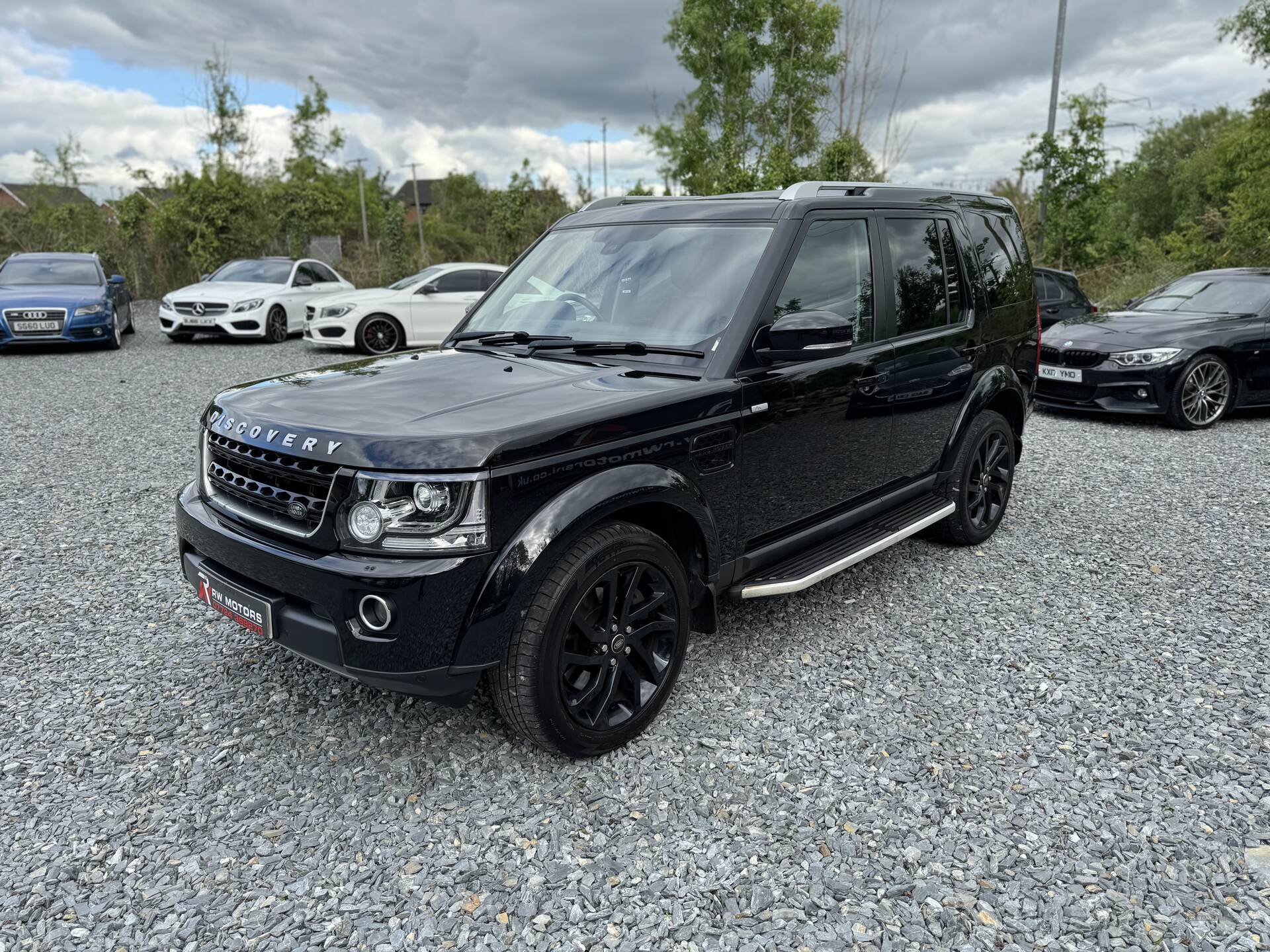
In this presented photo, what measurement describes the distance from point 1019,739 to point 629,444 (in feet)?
6.16

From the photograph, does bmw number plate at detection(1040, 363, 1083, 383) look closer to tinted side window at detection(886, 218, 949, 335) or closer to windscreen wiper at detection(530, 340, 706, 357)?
tinted side window at detection(886, 218, 949, 335)

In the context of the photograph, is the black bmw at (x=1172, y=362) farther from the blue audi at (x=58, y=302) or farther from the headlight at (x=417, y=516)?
the blue audi at (x=58, y=302)

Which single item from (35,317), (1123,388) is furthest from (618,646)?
(35,317)

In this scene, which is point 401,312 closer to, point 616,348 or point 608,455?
point 616,348

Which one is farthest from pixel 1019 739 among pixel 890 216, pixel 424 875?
pixel 890 216

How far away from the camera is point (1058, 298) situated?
13.0 meters

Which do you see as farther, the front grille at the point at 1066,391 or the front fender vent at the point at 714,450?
the front grille at the point at 1066,391

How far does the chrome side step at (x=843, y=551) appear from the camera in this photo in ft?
11.6

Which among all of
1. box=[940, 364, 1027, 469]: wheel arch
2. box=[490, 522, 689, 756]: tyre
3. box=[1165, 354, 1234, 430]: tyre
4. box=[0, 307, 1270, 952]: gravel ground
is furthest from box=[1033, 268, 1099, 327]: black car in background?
box=[490, 522, 689, 756]: tyre

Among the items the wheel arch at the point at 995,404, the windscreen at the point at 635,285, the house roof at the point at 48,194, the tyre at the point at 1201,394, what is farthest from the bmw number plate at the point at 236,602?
the house roof at the point at 48,194

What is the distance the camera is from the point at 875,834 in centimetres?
271

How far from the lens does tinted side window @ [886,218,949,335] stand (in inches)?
168

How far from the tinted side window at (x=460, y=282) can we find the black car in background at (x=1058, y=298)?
9.03 m

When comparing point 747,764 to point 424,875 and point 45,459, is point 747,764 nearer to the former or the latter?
point 424,875
